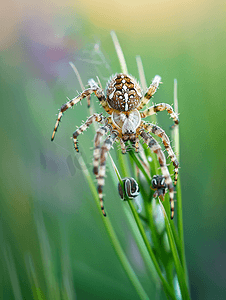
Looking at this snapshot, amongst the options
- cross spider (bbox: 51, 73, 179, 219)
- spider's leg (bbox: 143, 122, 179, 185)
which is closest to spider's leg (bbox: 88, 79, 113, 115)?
cross spider (bbox: 51, 73, 179, 219)

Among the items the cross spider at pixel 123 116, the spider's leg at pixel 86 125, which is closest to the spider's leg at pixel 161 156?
the cross spider at pixel 123 116

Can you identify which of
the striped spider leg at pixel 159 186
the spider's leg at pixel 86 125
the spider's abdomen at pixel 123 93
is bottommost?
the striped spider leg at pixel 159 186

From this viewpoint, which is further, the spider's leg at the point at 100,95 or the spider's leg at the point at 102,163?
the spider's leg at the point at 100,95

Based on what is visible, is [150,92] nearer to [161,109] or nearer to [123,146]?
[161,109]

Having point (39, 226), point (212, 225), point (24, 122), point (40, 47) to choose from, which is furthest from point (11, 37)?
point (212, 225)

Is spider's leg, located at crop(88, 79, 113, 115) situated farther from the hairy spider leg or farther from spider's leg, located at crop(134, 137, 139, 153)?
spider's leg, located at crop(134, 137, 139, 153)

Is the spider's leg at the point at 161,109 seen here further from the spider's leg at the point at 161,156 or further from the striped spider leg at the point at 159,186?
the striped spider leg at the point at 159,186

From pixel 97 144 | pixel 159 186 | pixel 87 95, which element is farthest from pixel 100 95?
pixel 159 186
